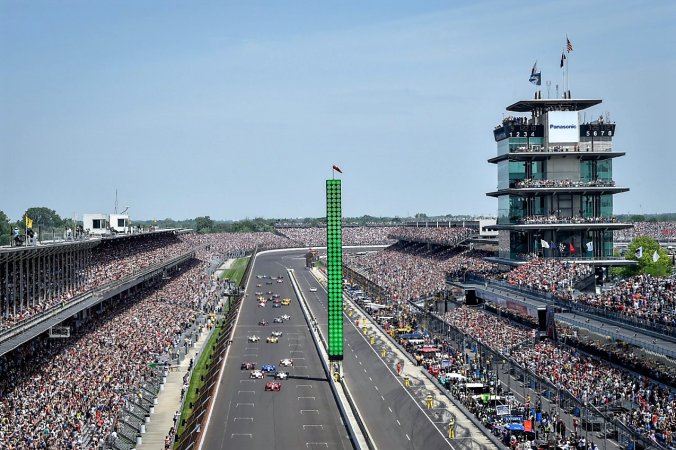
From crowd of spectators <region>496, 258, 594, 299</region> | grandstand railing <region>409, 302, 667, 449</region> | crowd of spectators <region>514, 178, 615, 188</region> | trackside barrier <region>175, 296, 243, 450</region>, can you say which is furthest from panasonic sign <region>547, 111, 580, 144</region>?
trackside barrier <region>175, 296, 243, 450</region>

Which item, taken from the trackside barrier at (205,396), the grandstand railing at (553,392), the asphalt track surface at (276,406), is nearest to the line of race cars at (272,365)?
the asphalt track surface at (276,406)

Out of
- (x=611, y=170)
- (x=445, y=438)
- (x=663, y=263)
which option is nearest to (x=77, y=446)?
(x=445, y=438)

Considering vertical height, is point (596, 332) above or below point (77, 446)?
above

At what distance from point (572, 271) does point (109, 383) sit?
39.8 meters

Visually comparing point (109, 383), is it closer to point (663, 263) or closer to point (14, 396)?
point (14, 396)

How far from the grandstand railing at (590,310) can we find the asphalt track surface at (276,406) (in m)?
17.6

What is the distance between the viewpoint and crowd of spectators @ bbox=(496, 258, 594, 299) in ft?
229

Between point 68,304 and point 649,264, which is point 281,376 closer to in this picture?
point 68,304

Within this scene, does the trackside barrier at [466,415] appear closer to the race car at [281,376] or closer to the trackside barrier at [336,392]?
the trackside barrier at [336,392]

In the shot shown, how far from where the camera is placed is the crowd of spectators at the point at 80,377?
41.8 m

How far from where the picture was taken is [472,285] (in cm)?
8794

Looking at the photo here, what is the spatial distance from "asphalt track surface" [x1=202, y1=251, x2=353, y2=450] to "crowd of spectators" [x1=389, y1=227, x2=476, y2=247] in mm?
46984

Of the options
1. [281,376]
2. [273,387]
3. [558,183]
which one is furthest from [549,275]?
[273,387]

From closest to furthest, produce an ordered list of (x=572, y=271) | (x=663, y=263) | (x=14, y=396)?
1. (x=14, y=396)
2. (x=572, y=271)
3. (x=663, y=263)
